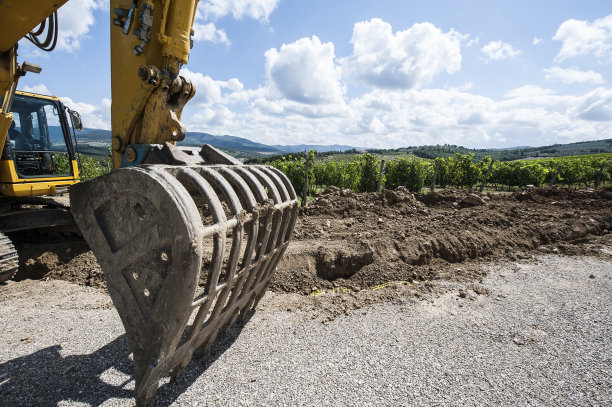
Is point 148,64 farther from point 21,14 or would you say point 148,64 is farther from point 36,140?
point 36,140

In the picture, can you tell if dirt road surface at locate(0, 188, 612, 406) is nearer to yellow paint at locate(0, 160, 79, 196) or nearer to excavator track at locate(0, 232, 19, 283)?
excavator track at locate(0, 232, 19, 283)

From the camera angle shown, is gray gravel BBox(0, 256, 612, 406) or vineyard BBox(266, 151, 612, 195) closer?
gray gravel BBox(0, 256, 612, 406)

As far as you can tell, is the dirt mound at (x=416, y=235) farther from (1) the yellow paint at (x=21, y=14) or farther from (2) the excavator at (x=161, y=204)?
(1) the yellow paint at (x=21, y=14)

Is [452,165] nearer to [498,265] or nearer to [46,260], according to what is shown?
[498,265]

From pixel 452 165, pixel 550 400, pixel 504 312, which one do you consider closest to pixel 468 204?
pixel 504 312

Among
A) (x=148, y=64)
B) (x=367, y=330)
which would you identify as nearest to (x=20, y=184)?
(x=148, y=64)

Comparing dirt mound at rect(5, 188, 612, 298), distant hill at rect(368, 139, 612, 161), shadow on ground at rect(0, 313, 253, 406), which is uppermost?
distant hill at rect(368, 139, 612, 161)

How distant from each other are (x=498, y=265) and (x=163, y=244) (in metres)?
6.04

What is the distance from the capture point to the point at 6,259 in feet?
14.0

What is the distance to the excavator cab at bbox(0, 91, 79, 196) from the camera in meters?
5.06

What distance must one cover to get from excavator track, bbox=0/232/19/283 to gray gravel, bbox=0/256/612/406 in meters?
0.34

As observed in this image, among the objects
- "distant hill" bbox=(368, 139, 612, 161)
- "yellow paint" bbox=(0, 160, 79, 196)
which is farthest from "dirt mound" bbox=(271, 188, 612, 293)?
"distant hill" bbox=(368, 139, 612, 161)

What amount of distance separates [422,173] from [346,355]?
665 inches

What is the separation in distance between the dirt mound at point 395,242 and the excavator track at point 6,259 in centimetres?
72
